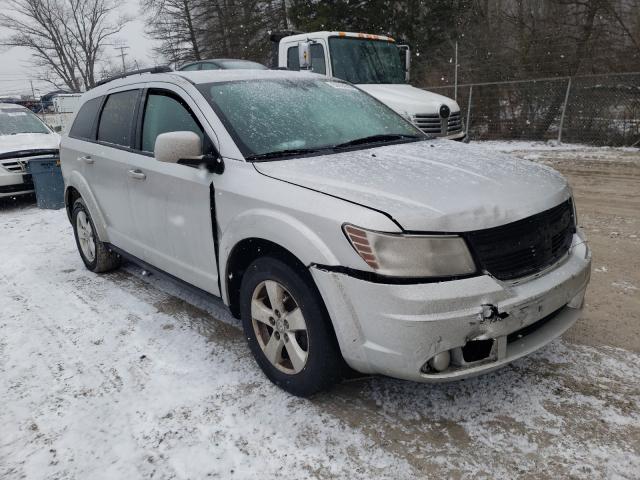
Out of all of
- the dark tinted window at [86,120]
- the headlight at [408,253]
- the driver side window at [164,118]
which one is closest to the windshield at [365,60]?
the dark tinted window at [86,120]

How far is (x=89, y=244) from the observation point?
5.06 m

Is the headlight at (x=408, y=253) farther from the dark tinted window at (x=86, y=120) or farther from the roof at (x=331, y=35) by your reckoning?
the roof at (x=331, y=35)

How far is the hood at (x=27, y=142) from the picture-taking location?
28.6 feet

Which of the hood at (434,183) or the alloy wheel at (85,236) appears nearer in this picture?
the hood at (434,183)

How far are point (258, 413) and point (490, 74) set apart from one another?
14.0m

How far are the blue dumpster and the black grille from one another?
813 centimetres

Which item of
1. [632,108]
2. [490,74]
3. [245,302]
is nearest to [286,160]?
[245,302]

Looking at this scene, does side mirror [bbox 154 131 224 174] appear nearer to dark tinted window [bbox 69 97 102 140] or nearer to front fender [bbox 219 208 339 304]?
front fender [bbox 219 208 339 304]

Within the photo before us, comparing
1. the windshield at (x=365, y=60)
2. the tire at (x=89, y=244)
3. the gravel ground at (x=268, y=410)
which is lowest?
the gravel ground at (x=268, y=410)

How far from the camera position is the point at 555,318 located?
8.63ft

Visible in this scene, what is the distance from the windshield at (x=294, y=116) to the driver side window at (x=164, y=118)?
196mm

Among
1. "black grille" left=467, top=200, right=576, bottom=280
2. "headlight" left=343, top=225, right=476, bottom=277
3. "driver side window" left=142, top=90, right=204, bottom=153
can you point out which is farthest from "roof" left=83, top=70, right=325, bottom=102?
"black grille" left=467, top=200, right=576, bottom=280

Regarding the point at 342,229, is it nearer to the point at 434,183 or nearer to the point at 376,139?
the point at 434,183

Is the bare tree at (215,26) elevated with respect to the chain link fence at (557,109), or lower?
elevated
